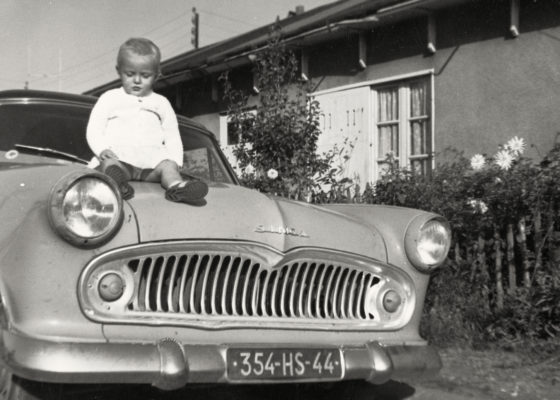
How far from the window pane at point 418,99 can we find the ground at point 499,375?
414cm

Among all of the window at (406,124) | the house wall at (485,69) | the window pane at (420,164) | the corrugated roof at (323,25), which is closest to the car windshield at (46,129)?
the corrugated roof at (323,25)

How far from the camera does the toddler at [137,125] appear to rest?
3299mm

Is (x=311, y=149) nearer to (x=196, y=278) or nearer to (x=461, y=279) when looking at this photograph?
(x=461, y=279)

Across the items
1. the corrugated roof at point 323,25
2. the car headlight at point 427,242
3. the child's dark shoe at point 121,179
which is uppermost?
the corrugated roof at point 323,25

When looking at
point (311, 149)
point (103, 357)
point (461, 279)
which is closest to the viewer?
point (103, 357)

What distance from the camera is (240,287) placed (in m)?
2.95

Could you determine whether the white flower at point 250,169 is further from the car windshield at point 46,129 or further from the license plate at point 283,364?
the license plate at point 283,364

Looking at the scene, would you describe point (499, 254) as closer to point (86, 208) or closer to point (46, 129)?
point (46, 129)

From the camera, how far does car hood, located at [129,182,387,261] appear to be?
9.27 feet

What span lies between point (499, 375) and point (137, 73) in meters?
2.64

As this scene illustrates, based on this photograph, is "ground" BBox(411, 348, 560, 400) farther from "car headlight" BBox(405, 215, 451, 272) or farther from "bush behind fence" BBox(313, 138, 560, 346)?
"car headlight" BBox(405, 215, 451, 272)

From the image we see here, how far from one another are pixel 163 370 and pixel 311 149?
418 cm

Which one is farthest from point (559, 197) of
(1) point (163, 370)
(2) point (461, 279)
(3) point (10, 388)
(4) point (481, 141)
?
(3) point (10, 388)

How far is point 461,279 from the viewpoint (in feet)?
18.3
